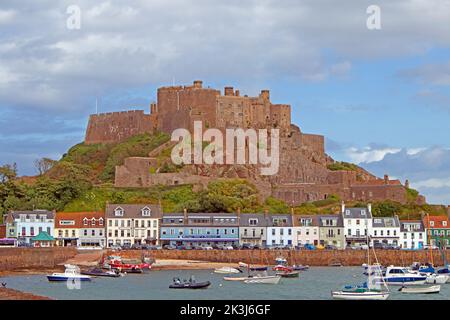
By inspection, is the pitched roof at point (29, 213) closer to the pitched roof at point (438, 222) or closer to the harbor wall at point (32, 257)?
the harbor wall at point (32, 257)

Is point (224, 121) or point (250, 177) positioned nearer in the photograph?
point (250, 177)

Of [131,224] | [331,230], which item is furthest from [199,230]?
[331,230]

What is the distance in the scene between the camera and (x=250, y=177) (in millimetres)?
96062

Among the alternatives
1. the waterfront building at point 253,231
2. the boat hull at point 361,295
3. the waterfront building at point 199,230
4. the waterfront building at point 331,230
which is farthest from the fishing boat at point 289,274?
the waterfront building at point 331,230

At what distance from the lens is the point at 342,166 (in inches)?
4262

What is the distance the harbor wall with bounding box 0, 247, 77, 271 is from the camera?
6531 cm

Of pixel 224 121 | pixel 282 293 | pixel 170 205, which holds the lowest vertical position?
pixel 282 293

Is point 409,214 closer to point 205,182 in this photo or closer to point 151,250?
point 205,182

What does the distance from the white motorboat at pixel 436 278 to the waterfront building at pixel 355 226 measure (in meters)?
22.2

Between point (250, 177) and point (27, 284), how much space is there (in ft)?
150

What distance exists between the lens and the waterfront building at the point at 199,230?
79.1m

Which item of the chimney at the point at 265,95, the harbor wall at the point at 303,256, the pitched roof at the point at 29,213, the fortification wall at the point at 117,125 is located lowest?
the harbor wall at the point at 303,256

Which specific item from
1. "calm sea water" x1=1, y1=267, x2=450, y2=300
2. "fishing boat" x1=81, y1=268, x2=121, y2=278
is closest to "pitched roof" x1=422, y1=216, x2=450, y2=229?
"calm sea water" x1=1, y1=267, x2=450, y2=300
